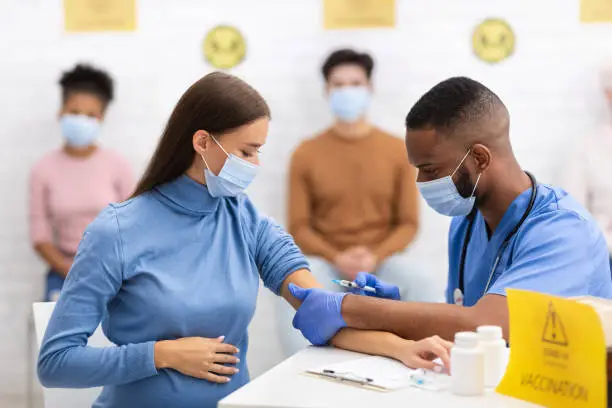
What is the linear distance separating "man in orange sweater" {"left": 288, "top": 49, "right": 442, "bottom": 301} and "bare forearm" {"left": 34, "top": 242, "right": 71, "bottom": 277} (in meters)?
1.01

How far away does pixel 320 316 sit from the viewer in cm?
189

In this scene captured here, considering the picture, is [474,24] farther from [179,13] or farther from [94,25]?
[94,25]

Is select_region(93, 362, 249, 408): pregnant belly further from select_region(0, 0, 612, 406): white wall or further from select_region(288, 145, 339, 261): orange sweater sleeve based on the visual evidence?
select_region(0, 0, 612, 406): white wall

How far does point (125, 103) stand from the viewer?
4.20m

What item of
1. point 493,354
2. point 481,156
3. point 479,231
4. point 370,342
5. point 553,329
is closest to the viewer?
point 553,329

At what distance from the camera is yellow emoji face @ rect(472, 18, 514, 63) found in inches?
156

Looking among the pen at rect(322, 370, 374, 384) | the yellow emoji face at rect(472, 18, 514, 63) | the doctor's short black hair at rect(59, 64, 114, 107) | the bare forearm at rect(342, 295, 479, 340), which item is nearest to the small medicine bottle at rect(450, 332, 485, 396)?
the pen at rect(322, 370, 374, 384)

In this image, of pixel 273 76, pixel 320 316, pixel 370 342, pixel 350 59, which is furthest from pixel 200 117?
pixel 273 76

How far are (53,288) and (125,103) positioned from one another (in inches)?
34.9

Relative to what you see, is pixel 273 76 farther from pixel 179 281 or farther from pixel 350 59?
pixel 179 281

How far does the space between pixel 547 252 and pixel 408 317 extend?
330 millimetres

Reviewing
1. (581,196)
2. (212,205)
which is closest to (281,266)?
(212,205)

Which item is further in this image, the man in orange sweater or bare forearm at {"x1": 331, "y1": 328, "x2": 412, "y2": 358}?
the man in orange sweater

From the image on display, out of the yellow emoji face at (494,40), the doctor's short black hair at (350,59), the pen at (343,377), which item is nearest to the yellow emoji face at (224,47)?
the doctor's short black hair at (350,59)
